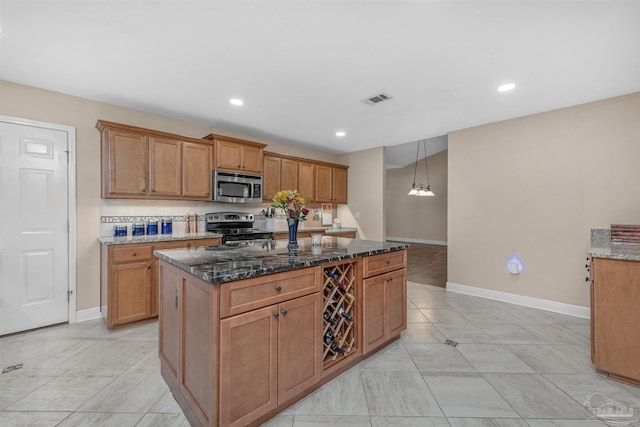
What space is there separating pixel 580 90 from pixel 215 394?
4217 millimetres

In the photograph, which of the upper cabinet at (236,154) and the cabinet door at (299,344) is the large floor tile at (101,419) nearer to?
the cabinet door at (299,344)

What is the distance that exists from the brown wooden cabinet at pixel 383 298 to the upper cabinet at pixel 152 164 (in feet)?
8.66

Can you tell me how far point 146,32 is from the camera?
6.58ft

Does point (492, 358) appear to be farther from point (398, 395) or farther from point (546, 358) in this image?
point (398, 395)

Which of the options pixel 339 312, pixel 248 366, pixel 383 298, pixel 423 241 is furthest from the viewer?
pixel 423 241

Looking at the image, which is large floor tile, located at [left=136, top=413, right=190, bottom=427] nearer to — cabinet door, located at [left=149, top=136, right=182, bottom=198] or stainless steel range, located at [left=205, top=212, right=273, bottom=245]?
stainless steel range, located at [left=205, top=212, right=273, bottom=245]

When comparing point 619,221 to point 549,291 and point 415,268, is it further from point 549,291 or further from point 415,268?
point 415,268

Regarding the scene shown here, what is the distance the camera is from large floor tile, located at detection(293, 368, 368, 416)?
1701 millimetres

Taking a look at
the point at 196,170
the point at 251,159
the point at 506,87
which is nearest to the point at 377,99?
A: the point at 506,87

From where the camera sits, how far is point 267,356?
1527 millimetres

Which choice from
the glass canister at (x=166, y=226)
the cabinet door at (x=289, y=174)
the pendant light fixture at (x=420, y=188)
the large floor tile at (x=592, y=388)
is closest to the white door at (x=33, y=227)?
the glass canister at (x=166, y=226)

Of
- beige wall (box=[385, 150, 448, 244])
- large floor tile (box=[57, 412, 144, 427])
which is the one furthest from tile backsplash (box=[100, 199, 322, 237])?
beige wall (box=[385, 150, 448, 244])

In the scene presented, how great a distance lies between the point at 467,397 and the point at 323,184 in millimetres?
4171

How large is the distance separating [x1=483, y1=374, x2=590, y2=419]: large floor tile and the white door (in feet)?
14.0
